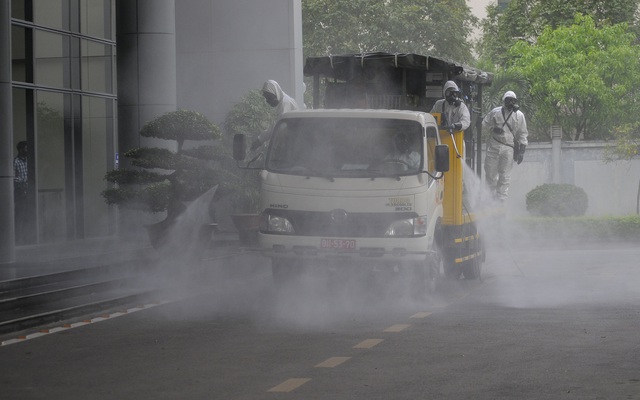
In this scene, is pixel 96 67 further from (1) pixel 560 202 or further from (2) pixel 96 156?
(1) pixel 560 202

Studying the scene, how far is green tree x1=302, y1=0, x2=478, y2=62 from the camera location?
184ft

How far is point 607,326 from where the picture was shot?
1192cm

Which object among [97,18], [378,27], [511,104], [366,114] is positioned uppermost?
[378,27]

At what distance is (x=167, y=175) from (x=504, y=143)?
528 centimetres

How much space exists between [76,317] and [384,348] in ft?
14.5

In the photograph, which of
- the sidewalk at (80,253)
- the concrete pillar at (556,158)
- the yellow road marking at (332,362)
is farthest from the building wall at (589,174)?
the yellow road marking at (332,362)

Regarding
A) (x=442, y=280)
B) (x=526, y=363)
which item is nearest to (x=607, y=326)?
(x=526, y=363)

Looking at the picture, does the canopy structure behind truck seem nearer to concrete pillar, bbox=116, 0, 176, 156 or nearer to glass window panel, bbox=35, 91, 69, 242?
concrete pillar, bbox=116, 0, 176, 156

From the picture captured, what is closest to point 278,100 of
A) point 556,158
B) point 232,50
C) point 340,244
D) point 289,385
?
point 340,244

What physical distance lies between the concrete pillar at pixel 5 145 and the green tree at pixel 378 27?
38298 mm

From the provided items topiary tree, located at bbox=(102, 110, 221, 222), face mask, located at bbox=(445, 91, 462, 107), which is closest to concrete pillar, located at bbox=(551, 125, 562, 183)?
topiary tree, located at bbox=(102, 110, 221, 222)

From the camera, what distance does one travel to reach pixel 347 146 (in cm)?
1470

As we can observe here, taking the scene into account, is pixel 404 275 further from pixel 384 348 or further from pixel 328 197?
pixel 384 348

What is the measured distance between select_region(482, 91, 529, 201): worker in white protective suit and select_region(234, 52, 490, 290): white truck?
3548 mm
